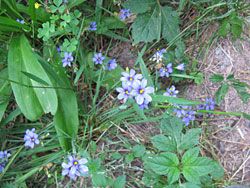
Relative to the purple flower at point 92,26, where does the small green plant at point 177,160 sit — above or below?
below

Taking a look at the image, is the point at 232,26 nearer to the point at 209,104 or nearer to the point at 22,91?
the point at 209,104

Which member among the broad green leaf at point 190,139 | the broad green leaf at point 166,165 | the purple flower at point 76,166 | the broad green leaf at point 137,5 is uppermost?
the broad green leaf at point 137,5

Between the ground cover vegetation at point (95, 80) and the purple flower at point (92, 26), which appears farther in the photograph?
the purple flower at point (92, 26)

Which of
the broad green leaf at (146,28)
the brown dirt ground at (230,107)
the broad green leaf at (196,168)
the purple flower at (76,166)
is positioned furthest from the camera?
the broad green leaf at (146,28)

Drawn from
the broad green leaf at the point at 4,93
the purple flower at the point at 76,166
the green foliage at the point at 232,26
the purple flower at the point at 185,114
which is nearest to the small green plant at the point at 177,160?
the purple flower at the point at 185,114

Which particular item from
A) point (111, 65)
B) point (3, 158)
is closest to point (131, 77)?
point (111, 65)

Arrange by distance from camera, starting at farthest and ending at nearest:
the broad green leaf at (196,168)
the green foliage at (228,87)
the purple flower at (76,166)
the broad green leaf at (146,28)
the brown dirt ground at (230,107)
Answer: the broad green leaf at (146,28) → the brown dirt ground at (230,107) → the green foliage at (228,87) → the purple flower at (76,166) → the broad green leaf at (196,168)

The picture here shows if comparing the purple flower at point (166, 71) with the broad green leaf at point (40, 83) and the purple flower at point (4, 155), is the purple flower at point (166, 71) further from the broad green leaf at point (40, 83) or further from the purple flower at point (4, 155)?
the purple flower at point (4, 155)
